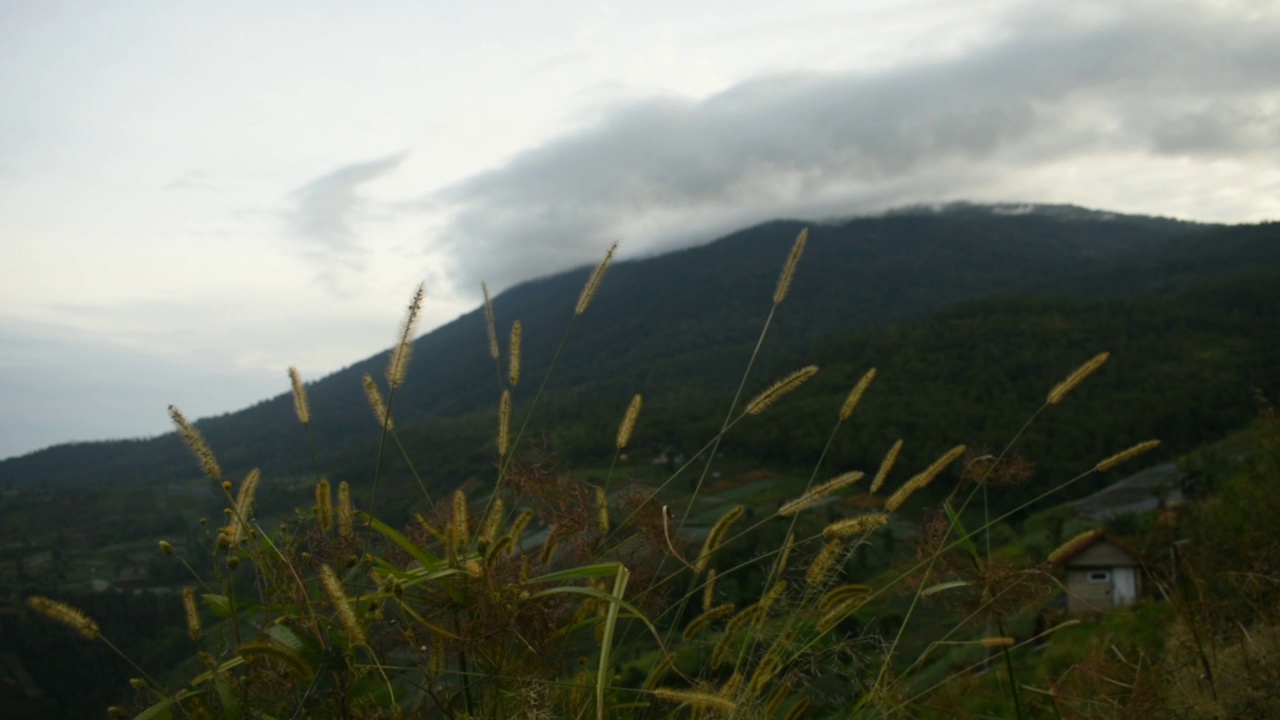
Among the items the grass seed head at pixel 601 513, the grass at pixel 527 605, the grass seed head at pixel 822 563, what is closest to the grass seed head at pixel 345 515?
the grass at pixel 527 605

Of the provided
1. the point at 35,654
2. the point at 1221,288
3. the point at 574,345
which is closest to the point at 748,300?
the point at 574,345

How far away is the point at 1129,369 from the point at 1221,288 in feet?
96.9

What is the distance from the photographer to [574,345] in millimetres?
157750

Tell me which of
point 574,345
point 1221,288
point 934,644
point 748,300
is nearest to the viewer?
point 934,644

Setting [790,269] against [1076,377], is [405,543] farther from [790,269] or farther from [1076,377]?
[1076,377]

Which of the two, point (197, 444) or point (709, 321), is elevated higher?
point (709, 321)

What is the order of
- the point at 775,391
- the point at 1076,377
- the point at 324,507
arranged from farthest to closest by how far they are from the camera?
1. the point at 1076,377
2. the point at 775,391
3. the point at 324,507

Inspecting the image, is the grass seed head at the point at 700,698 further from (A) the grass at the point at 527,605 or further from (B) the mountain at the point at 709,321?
(B) the mountain at the point at 709,321

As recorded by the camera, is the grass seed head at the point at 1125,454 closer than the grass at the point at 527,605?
No

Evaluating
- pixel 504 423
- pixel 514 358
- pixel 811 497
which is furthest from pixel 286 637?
pixel 811 497

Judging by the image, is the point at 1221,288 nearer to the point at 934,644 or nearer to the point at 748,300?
→ the point at 748,300

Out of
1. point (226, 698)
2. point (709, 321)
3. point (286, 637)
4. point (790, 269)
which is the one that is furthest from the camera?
point (709, 321)

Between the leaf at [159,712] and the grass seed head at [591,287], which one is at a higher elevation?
the grass seed head at [591,287]

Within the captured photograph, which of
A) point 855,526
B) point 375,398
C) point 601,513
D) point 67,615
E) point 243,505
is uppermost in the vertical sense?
point 375,398
